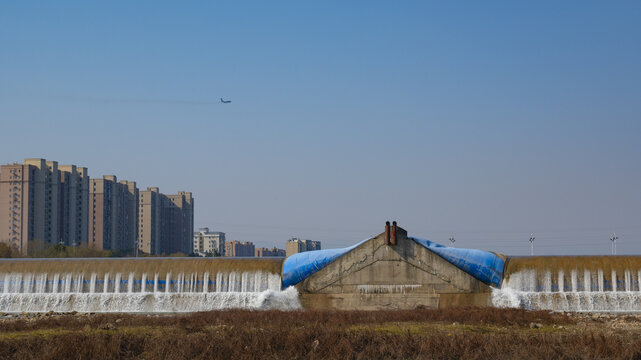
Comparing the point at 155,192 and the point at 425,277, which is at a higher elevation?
the point at 155,192

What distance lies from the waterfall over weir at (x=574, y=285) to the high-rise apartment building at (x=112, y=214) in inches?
4491

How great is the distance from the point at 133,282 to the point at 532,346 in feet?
91.6

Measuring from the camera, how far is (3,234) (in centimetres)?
12762

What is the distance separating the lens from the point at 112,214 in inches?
5955

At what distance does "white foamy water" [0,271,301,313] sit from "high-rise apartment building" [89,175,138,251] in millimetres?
101347

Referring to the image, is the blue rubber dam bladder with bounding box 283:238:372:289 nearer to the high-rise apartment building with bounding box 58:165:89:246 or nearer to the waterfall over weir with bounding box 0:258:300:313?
the waterfall over weir with bounding box 0:258:300:313

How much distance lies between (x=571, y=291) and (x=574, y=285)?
1.25 ft

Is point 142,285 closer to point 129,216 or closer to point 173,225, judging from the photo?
point 129,216

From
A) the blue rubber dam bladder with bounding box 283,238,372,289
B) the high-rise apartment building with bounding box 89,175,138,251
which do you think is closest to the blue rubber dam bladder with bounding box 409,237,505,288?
the blue rubber dam bladder with bounding box 283,238,372,289

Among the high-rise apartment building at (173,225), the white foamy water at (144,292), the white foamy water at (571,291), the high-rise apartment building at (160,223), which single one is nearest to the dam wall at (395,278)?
the white foamy water at (571,291)

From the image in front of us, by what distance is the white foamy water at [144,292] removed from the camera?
130 feet

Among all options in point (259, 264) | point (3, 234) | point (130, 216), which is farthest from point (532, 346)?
point (130, 216)

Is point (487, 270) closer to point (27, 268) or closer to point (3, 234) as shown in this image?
point (27, 268)

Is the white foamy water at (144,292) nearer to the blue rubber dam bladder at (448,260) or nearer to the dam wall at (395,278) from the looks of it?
the blue rubber dam bladder at (448,260)
